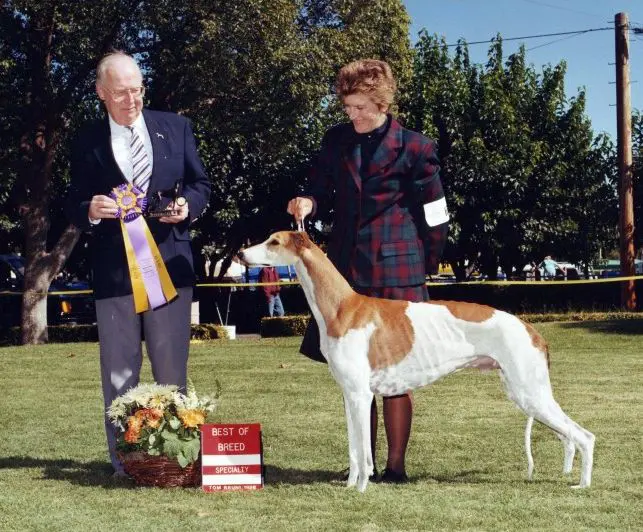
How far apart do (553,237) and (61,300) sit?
15465mm

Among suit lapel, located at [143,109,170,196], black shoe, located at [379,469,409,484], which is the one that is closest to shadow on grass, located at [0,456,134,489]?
black shoe, located at [379,469,409,484]

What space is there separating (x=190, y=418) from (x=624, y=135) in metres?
23.8

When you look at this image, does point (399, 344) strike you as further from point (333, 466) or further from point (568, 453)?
point (333, 466)

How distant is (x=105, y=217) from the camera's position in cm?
596

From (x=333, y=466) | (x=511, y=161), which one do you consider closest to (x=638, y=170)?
(x=511, y=161)

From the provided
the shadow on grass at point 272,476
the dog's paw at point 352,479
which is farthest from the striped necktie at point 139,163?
the dog's paw at point 352,479

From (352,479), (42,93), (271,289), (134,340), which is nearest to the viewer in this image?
(352,479)

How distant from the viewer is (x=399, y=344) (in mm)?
5551

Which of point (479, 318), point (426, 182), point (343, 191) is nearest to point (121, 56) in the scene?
point (343, 191)

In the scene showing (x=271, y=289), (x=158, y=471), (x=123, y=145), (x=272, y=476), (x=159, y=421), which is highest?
(x=123, y=145)

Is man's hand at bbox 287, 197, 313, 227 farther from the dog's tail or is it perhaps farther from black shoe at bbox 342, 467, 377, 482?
the dog's tail

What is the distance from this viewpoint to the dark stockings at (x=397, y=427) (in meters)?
5.98

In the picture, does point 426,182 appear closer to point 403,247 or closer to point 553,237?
point 403,247

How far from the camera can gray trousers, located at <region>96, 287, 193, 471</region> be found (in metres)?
6.22
